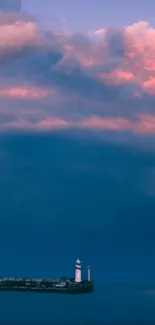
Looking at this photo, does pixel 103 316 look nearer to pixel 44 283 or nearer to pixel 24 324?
pixel 24 324

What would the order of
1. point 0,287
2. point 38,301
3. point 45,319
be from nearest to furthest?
point 45,319 < point 38,301 < point 0,287

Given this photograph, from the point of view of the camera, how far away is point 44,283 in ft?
439

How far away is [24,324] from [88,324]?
7.73 metres

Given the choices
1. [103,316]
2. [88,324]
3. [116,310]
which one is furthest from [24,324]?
[116,310]

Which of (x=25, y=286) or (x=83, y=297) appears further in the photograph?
(x=83, y=297)

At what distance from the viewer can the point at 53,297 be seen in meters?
139

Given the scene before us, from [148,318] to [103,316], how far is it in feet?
22.0

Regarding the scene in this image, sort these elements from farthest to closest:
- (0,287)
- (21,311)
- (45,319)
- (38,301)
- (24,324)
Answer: (0,287), (38,301), (21,311), (45,319), (24,324)

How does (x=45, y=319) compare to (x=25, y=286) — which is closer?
(x=45, y=319)

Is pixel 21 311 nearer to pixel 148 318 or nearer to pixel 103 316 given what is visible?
pixel 103 316

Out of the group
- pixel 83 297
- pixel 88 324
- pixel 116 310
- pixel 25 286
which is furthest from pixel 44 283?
pixel 88 324

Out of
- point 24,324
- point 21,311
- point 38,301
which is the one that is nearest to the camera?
point 24,324

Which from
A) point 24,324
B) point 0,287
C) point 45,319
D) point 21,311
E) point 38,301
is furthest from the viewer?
point 0,287

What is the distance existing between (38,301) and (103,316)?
32.3 metres
